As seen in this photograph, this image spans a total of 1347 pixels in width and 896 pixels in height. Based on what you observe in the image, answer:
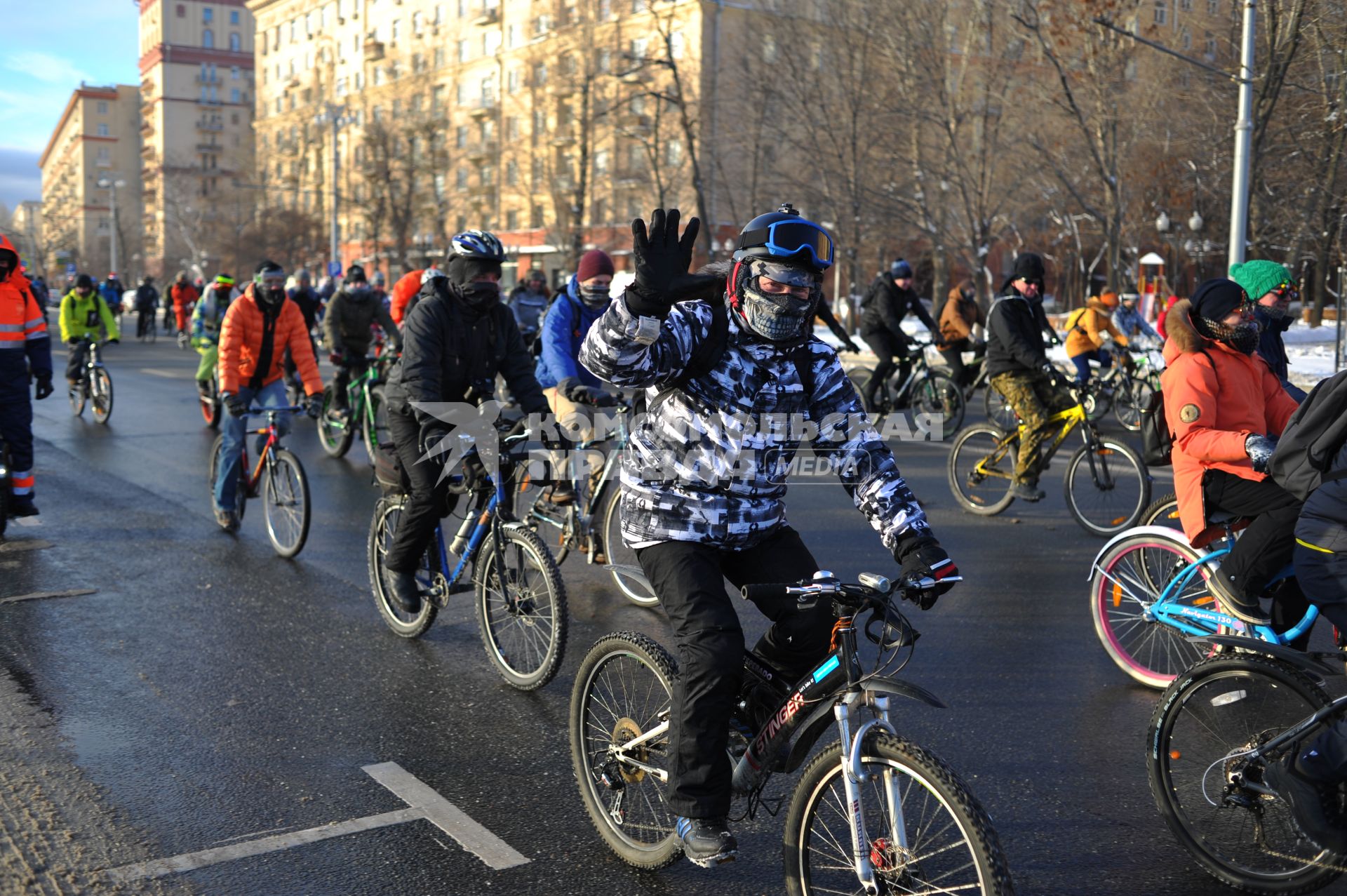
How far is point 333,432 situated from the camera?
13.0 meters

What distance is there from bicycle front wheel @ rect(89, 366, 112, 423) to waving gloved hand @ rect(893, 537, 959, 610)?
13841 millimetres

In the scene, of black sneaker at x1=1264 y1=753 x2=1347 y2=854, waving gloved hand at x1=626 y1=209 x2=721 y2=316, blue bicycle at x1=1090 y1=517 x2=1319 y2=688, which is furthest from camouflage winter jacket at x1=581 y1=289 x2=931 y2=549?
blue bicycle at x1=1090 y1=517 x2=1319 y2=688

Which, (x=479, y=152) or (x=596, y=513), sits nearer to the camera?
(x=596, y=513)

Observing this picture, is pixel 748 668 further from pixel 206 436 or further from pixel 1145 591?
pixel 206 436

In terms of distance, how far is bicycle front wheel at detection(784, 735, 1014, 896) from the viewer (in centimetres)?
272

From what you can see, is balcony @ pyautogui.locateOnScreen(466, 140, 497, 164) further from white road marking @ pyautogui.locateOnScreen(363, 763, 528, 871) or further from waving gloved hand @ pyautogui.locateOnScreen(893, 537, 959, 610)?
waving gloved hand @ pyautogui.locateOnScreen(893, 537, 959, 610)

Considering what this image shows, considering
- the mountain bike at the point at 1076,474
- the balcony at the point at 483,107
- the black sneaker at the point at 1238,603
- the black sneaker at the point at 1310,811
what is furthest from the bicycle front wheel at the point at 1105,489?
the balcony at the point at 483,107

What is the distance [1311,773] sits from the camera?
10.8 feet

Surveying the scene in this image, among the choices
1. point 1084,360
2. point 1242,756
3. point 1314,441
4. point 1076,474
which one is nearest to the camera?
point 1242,756

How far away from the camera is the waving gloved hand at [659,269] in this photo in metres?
3.11

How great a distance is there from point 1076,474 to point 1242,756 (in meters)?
5.70

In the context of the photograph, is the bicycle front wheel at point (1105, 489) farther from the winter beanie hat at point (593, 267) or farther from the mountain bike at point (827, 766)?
the mountain bike at point (827, 766)

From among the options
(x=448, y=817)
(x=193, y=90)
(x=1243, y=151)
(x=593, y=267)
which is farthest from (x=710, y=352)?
(x=193, y=90)

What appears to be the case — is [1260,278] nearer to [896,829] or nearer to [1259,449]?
[1259,449]
